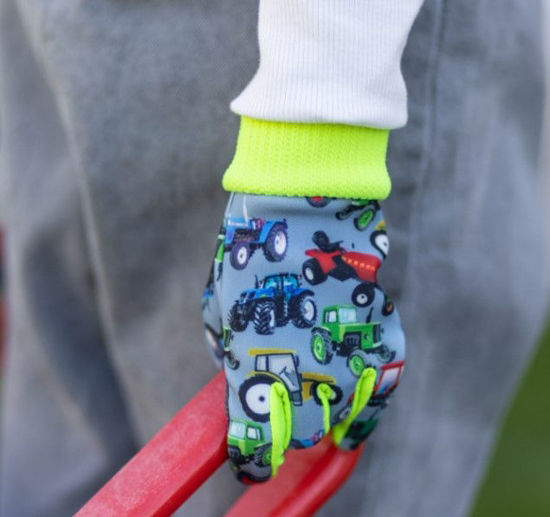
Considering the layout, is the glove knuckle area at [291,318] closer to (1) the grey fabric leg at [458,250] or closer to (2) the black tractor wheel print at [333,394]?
(2) the black tractor wheel print at [333,394]

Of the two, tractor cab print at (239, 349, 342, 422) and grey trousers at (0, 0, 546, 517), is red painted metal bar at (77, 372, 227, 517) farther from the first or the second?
grey trousers at (0, 0, 546, 517)

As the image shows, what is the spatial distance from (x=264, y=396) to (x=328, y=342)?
0.06 metres

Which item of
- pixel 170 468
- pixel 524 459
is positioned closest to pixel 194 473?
pixel 170 468

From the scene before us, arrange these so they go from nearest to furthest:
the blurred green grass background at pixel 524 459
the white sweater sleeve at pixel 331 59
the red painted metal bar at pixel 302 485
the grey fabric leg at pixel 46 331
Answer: the white sweater sleeve at pixel 331 59
the red painted metal bar at pixel 302 485
the grey fabric leg at pixel 46 331
the blurred green grass background at pixel 524 459

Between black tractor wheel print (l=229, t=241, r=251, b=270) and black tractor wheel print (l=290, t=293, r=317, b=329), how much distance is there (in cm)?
5

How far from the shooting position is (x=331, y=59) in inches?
23.2

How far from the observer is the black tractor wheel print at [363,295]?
0.63 m

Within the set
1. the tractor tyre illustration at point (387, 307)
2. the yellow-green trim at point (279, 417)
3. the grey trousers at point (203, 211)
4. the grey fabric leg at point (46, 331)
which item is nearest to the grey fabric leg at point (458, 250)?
the grey trousers at point (203, 211)

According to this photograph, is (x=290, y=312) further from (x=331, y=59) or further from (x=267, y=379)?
(x=331, y=59)

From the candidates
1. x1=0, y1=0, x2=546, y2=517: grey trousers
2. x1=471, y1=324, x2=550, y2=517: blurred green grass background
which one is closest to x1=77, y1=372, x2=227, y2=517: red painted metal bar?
x1=0, y1=0, x2=546, y2=517: grey trousers

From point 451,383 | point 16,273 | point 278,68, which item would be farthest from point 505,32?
point 16,273

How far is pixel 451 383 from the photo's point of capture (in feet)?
2.92

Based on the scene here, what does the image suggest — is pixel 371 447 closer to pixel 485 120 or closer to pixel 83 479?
pixel 485 120

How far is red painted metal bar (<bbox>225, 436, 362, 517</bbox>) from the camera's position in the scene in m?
0.70
